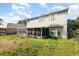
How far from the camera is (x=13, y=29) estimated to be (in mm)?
2551

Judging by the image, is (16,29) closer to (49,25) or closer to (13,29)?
(13,29)

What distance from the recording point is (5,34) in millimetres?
2547

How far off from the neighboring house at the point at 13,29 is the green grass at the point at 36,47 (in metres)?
0.05

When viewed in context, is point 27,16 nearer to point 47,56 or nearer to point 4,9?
point 4,9

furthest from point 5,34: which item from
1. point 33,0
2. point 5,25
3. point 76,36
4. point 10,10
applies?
point 76,36

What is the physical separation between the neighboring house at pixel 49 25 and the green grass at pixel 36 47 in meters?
0.08

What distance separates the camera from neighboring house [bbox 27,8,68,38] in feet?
8.24

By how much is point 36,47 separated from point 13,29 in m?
0.34

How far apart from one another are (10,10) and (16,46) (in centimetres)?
42

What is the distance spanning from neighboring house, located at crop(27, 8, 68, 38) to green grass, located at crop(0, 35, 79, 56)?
0.25 ft

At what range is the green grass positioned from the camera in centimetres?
250

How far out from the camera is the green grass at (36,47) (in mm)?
2500

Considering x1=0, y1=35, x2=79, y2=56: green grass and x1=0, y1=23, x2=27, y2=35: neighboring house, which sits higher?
x1=0, y1=23, x2=27, y2=35: neighboring house

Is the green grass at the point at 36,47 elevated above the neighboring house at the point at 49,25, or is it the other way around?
the neighboring house at the point at 49,25
